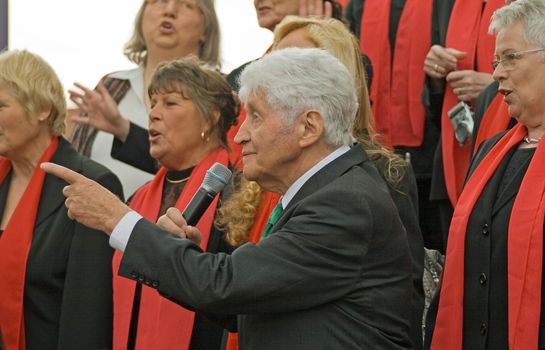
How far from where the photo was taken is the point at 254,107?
335cm

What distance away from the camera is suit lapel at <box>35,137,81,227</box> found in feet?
15.6

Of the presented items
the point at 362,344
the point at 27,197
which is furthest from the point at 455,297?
the point at 27,197

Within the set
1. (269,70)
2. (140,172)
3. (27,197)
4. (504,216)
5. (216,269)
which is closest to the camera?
(216,269)

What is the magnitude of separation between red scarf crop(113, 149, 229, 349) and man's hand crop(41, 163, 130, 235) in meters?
1.24

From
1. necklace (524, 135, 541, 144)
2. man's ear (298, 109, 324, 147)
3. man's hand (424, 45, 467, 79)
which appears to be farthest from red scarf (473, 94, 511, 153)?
man's ear (298, 109, 324, 147)

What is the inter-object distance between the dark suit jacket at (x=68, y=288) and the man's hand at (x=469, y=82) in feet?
5.35

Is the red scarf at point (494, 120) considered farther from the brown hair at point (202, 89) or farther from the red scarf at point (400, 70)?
the brown hair at point (202, 89)

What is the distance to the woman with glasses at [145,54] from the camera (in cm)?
573

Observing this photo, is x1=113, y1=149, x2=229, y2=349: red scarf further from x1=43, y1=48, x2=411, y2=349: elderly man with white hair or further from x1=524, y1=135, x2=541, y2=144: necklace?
x1=524, y1=135, x2=541, y2=144: necklace

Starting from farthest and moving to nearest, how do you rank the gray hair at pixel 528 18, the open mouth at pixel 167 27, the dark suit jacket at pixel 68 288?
the open mouth at pixel 167 27, the dark suit jacket at pixel 68 288, the gray hair at pixel 528 18

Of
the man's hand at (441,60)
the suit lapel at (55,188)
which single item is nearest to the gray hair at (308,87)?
the suit lapel at (55,188)

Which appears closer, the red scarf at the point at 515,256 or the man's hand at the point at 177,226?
the man's hand at the point at 177,226

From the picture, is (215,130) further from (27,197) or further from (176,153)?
(27,197)

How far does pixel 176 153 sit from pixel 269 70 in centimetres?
154
